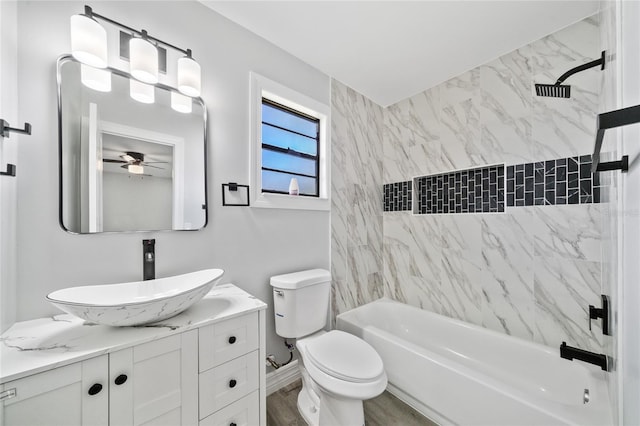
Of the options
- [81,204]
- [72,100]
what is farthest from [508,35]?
[81,204]

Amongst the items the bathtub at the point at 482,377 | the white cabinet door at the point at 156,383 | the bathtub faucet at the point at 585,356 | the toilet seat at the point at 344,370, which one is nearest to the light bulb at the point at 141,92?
the white cabinet door at the point at 156,383

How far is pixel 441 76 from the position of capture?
211 centimetres

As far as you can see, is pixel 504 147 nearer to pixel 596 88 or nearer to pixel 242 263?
pixel 596 88

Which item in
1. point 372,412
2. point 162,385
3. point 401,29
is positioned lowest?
point 372,412

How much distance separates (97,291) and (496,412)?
201cm

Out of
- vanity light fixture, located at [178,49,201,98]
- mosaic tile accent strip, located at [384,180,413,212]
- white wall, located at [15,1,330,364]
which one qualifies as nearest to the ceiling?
white wall, located at [15,1,330,364]

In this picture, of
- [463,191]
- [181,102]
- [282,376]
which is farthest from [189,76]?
[463,191]

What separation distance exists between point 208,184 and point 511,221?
7.20 ft

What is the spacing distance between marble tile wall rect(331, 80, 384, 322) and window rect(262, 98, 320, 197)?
0.60 ft

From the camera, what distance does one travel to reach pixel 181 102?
4.43ft

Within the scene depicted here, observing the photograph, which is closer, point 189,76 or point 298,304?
point 189,76

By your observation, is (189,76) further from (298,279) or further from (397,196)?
(397,196)

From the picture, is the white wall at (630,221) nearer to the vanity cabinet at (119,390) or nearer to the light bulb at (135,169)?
the vanity cabinet at (119,390)

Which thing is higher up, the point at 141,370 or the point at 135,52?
the point at 135,52
